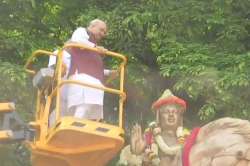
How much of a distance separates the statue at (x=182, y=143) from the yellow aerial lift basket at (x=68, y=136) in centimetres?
60

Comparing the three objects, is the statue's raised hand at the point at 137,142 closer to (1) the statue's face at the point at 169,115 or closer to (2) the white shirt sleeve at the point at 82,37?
(1) the statue's face at the point at 169,115

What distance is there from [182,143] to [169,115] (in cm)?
38

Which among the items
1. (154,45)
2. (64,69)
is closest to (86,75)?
(64,69)

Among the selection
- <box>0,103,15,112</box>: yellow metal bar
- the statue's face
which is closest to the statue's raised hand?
the statue's face

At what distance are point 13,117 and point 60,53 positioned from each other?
29.5 inches

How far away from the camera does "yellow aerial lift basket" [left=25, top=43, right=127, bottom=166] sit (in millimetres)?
7285

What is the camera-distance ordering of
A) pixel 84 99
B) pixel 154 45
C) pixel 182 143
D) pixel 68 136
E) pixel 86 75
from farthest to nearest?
pixel 154 45 → pixel 182 143 → pixel 86 75 → pixel 84 99 → pixel 68 136

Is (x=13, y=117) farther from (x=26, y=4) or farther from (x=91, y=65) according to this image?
(x=26, y=4)

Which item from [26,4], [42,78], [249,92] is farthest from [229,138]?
[26,4]

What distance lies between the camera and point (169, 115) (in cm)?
856

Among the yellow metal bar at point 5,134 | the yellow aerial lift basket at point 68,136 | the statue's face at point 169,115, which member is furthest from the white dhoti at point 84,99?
the statue's face at point 169,115

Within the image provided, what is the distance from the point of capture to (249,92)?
931 centimetres

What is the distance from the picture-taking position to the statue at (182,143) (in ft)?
26.1

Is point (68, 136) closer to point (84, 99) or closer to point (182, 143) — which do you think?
point (84, 99)
